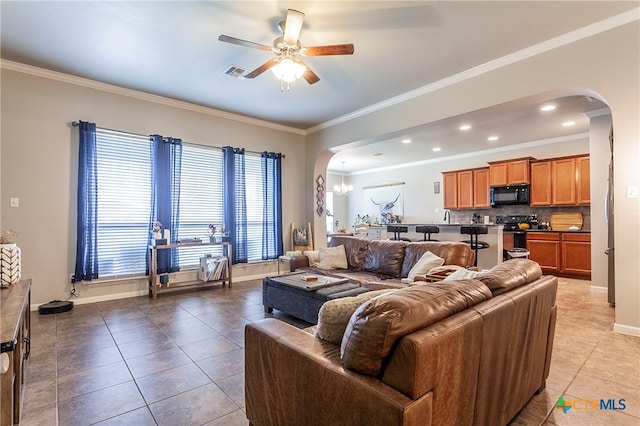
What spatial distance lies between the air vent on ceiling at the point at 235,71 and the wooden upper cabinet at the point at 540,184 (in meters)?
6.29

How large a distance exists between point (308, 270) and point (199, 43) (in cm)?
299

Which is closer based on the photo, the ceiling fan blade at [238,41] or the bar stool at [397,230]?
the ceiling fan blade at [238,41]

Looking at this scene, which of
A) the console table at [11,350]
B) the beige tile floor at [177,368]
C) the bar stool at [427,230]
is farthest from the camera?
the bar stool at [427,230]

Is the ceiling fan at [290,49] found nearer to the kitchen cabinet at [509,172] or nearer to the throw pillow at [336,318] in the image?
the throw pillow at [336,318]

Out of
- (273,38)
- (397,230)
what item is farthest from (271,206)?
(273,38)

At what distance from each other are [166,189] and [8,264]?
2503 millimetres

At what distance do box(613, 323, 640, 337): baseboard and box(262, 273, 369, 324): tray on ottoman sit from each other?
97.2 inches

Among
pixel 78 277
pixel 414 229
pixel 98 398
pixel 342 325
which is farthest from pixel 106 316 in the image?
pixel 414 229

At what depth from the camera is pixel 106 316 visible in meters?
3.68

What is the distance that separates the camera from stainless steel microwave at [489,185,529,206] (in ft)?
22.3

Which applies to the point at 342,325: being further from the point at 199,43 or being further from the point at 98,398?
the point at 199,43

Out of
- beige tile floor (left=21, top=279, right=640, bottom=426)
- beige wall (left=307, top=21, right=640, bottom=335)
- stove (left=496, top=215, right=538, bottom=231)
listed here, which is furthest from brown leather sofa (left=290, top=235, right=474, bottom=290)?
stove (left=496, top=215, right=538, bottom=231)

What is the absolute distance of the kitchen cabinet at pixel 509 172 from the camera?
266 inches

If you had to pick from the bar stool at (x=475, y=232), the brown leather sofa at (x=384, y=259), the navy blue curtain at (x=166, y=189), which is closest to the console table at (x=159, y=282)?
the navy blue curtain at (x=166, y=189)
